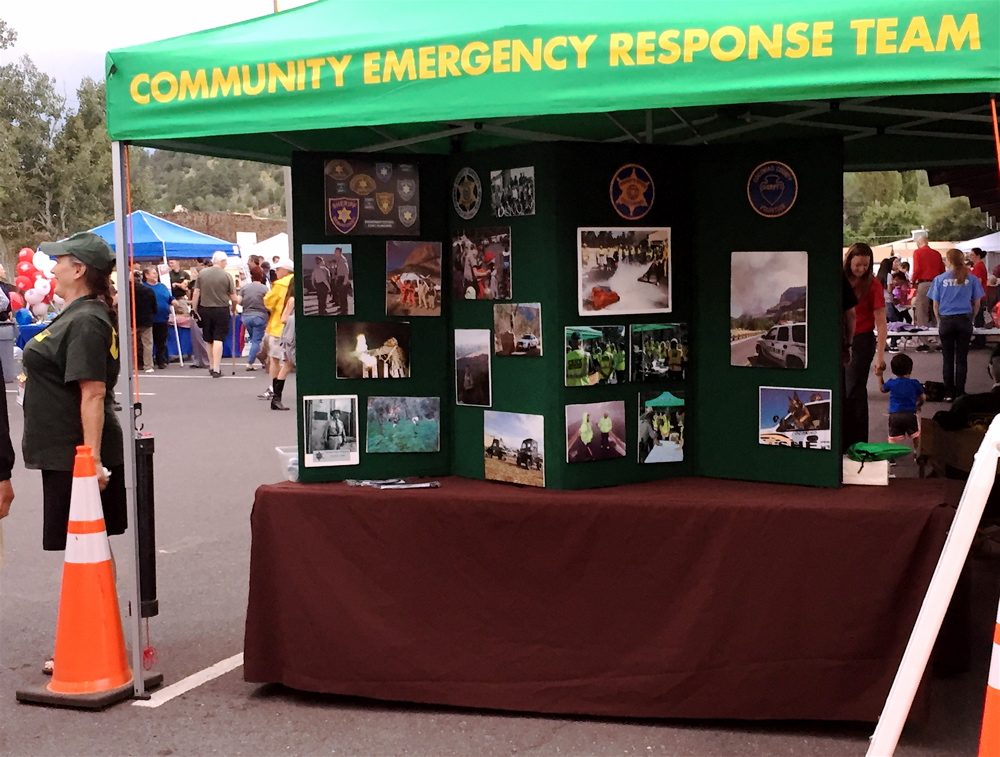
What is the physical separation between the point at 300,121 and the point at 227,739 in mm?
2112

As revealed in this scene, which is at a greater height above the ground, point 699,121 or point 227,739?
point 699,121

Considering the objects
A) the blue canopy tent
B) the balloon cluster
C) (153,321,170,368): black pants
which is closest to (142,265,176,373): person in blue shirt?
(153,321,170,368): black pants

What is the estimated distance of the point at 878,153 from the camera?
6.39 metres

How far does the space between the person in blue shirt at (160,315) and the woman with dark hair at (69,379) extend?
45.2 feet

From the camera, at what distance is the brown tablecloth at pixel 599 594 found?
3.91m

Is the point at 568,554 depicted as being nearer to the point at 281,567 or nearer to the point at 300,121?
the point at 281,567

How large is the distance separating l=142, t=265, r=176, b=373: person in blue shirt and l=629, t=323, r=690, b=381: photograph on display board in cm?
1472

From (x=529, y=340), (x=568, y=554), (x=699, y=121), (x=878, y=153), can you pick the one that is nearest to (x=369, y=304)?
(x=529, y=340)

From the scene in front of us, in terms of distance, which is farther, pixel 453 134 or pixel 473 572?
pixel 453 134

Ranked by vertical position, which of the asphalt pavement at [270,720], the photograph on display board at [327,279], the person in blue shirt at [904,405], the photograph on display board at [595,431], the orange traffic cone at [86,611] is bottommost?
the asphalt pavement at [270,720]

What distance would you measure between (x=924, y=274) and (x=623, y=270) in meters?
16.4

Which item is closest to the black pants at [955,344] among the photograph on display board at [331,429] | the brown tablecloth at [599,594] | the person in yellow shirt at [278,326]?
the person in yellow shirt at [278,326]

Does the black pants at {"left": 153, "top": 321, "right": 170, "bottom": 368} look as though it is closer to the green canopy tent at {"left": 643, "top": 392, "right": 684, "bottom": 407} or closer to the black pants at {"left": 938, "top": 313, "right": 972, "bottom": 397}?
the black pants at {"left": 938, "top": 313, "right": 972, "bottom": 397}

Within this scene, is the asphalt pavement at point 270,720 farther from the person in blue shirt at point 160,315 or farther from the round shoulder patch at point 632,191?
the person in blue shirt at point 160,315
